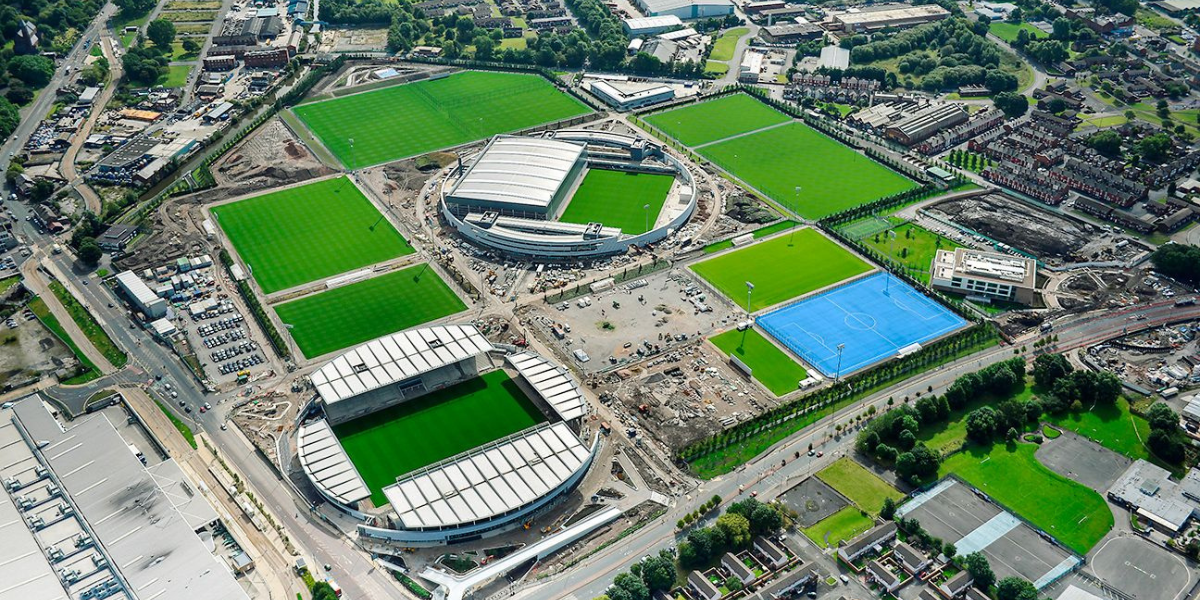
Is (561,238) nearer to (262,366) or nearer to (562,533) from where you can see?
(262,366)

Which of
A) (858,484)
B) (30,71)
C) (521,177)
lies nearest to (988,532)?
(858,484)

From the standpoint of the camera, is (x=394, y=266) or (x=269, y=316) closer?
(x=269, y=316)

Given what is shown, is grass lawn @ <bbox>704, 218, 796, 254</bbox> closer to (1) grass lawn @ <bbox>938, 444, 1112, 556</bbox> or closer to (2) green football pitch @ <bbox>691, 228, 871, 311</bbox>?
(2) green football pitch @ <bbox>691, 228, 871, 311</bbox>

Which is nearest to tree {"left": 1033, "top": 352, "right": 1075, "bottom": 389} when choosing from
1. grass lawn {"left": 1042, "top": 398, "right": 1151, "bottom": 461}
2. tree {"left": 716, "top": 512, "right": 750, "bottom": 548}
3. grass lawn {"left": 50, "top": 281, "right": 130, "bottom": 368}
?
grass lawn {"left": 1042, "top": 398, "right": 1151, "bottom": 461}

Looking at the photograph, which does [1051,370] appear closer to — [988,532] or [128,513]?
[988,532]

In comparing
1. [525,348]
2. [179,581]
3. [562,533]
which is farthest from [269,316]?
[562,533]

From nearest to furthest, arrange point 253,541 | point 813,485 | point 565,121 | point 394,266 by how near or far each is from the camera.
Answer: point 253,541 → point 813,485 → point 394,266 → point 565,121
